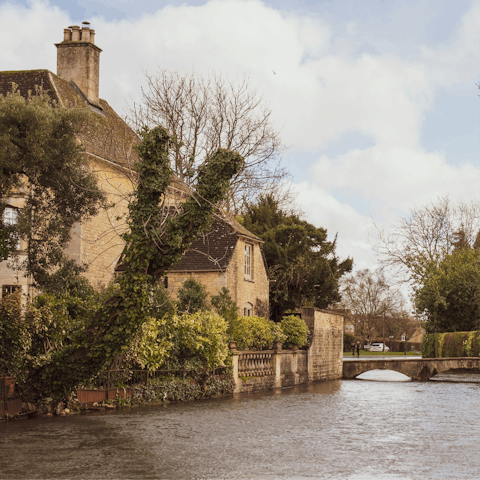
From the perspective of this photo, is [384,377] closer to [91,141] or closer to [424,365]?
[424,365]

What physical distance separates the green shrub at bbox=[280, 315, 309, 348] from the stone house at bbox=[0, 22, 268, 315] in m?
2.21

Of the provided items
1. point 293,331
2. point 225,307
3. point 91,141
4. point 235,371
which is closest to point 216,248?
point 293,331

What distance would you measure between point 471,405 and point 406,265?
24279 mm

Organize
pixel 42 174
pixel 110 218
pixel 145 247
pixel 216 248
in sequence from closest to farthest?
pixel 145 247, pixel 42 174, pixel 110 218, pixel 216 248

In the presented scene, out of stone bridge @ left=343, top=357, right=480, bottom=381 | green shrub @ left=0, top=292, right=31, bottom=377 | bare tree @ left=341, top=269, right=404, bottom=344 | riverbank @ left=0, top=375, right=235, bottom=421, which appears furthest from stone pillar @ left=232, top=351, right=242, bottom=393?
bare tree @ left=341, top=269, right=404, bottom=344

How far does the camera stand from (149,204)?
1456 cm

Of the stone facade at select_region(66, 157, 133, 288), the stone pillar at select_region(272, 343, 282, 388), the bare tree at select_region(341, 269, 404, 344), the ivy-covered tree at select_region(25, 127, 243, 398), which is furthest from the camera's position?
the bare tree at select_region(341, 269, 404, 344)

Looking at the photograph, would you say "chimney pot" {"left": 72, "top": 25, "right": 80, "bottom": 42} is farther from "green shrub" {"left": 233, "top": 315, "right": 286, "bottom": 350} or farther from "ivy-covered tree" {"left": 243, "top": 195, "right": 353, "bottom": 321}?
"green shrub" {"left": 233, "top": 315, "right": 286, "bottom": 350}

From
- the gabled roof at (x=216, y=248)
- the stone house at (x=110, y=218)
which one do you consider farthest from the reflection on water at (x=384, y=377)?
the gabled roof at (x=216, y=248)

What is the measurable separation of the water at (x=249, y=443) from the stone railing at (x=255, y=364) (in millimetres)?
3524

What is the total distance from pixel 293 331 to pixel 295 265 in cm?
627

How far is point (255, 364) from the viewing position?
2458 cm

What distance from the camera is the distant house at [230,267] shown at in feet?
90.5

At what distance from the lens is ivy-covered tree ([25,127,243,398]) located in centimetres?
1439
